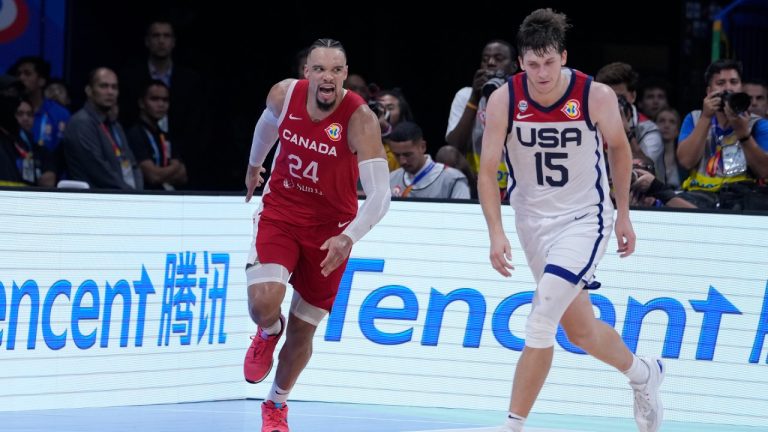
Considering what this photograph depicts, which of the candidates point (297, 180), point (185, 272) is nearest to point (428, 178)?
point (185, 272)

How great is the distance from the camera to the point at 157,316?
313 inches

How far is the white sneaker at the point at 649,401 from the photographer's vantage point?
656 centimetres

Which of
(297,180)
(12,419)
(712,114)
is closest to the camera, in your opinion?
(297,180)

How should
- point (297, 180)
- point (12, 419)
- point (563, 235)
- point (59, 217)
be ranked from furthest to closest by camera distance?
1. point (59, 217)
2. point (12, 419)
3. point (297, 180)
4. point (563, 235)

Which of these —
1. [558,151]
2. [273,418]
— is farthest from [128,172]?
[558,151]

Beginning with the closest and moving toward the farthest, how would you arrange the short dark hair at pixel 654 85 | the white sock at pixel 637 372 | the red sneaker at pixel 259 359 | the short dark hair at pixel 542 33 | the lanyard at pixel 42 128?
the short dark hair at pixel 542 33 < the white sock at pixel 637 372 < the red sneaker at pixel 259 359 < the short dark hair at pixel 654 85 < the lanyard at pixel 42 128

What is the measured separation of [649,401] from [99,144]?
4853 millimetres

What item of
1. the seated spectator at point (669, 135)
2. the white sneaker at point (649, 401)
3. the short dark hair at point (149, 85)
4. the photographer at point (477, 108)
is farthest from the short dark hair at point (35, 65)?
the white sneaker at point (649, 401)

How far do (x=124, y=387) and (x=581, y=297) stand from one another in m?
3.16

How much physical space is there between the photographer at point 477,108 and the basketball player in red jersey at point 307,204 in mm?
2592

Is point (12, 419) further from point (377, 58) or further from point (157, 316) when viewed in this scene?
point (377, 58)

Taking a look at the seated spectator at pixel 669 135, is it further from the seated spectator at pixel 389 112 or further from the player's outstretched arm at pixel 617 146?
the player's outstretched arm at pixel 617 146

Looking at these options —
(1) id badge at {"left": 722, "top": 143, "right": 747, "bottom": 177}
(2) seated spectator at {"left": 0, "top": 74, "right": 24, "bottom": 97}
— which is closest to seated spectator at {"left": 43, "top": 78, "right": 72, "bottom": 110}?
(2) seated spectator at {"left": 0, "top": 74, "right": 24, "bottom": 97}

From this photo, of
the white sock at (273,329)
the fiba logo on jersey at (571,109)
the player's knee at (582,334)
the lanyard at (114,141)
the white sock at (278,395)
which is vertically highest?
the fiba logo on jersey at (571,109)
